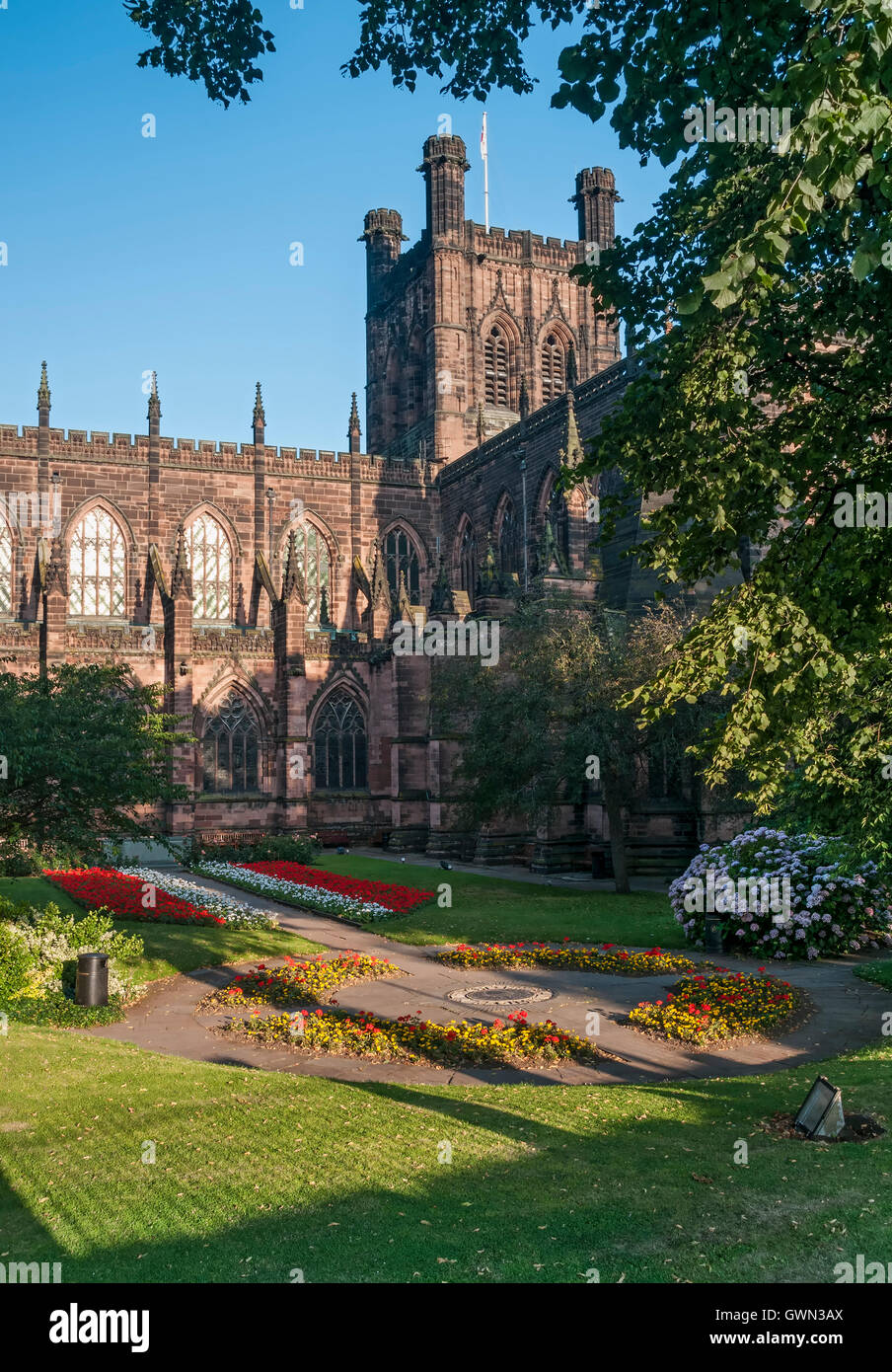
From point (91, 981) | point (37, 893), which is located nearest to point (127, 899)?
point (37, 893)

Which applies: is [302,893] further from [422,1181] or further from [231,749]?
[422,1181]

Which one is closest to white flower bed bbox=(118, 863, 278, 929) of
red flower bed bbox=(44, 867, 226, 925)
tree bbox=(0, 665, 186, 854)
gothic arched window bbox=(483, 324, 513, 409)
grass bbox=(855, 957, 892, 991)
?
red flower bed bbox=(44, 867, 226, 925)

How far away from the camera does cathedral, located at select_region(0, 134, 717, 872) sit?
117ft

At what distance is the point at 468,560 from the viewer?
48.5m

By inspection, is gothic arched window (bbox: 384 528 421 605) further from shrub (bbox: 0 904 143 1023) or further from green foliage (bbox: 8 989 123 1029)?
green foliage (bbox: 8 989 123 1029)

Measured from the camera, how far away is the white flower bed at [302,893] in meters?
21.1

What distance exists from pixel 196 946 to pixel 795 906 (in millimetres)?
9199

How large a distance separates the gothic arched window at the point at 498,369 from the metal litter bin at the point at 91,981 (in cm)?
4394

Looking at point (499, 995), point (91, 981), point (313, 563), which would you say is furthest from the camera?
point (313, 563)

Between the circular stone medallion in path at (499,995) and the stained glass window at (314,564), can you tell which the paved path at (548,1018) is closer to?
the circular stone medallion in path at (499,995)

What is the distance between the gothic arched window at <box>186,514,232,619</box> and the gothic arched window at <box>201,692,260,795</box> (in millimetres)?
8569

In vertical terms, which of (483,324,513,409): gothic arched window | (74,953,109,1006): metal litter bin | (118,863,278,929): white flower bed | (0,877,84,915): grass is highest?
(483,324,513,409): gothic arched window

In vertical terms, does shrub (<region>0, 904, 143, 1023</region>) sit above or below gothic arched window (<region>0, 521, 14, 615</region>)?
below
